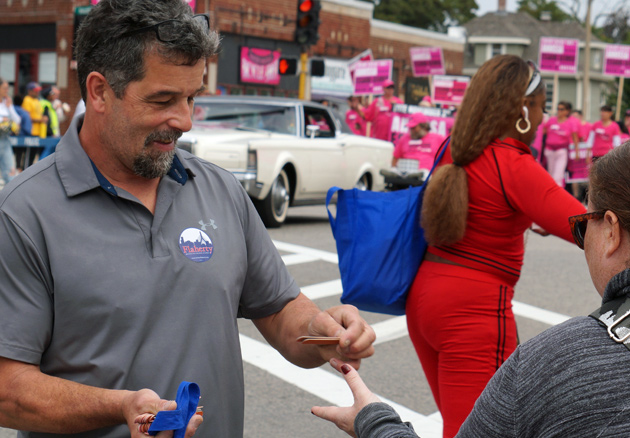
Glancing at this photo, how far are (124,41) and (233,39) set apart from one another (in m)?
34.7

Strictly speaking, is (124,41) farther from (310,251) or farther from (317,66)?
(317,66)

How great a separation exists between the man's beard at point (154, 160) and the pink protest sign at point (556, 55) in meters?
24.2

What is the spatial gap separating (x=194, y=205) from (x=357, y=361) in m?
0.63

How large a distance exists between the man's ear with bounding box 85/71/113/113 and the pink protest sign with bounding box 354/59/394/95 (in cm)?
2138

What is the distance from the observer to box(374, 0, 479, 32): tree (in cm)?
7656

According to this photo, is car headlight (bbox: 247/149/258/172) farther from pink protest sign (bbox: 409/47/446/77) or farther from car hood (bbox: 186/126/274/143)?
pink protest sign (bbox: 409/47/446/77)

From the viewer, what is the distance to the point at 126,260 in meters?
2.09

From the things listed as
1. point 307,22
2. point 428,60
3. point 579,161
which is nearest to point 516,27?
point 428,60

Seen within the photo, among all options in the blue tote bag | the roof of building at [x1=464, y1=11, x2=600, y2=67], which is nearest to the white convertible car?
the blue tote bag

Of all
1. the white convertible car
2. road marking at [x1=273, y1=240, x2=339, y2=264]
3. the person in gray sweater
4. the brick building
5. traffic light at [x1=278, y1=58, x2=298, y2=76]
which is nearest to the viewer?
the person in gray sweater

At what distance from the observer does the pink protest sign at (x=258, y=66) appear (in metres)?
36.4

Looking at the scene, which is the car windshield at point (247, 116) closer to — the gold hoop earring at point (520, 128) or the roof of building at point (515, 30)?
the gold hoop earring at point (520, 128)

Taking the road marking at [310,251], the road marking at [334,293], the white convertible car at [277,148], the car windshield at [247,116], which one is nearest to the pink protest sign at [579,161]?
the white convertible car at [277,148]

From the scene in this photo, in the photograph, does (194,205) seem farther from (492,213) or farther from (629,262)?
(492,213)
